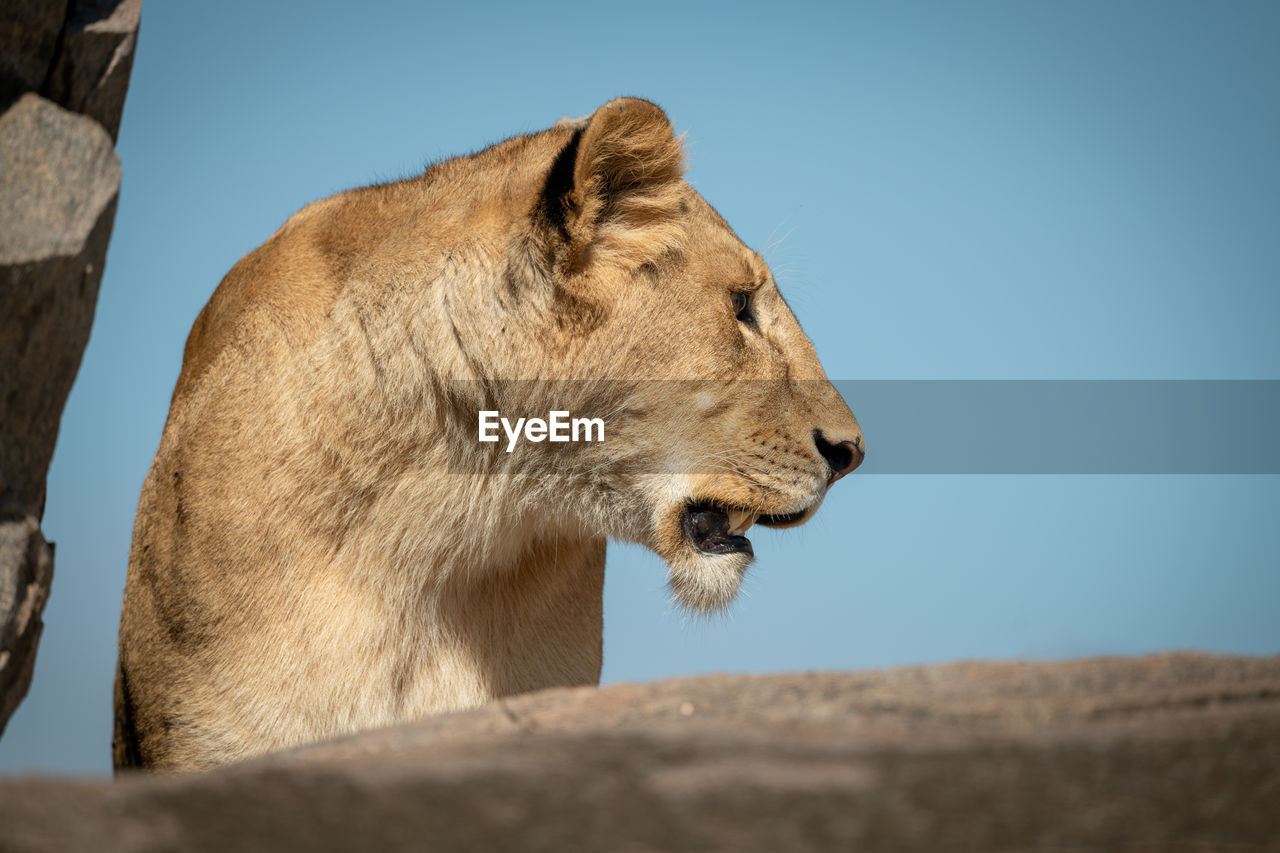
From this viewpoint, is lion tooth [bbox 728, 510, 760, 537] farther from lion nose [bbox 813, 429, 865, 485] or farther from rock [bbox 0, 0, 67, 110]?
rock [bbox 0, 0, 67, 110]

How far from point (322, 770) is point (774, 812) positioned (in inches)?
28.9

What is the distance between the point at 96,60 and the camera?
144 inches

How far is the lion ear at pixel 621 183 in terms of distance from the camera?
14.0 feet

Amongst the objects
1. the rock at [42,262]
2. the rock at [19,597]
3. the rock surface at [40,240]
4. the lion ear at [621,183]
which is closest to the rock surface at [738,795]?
the rock at [19,597]

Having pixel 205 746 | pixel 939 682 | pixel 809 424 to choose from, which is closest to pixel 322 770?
pixel 939 682

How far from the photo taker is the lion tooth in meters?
4.58

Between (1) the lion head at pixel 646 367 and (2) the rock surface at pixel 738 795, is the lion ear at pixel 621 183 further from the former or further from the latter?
(2) the rock surface at pixel 738 795

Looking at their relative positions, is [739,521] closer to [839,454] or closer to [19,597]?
[839,454]

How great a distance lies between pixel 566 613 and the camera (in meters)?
4.90

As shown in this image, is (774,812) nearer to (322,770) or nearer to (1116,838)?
(1116,838)

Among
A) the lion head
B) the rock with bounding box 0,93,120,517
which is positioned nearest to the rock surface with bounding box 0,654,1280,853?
the rock with bounding box 0,93,120,517

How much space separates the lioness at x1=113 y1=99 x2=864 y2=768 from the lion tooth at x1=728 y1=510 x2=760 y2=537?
12 millimetres

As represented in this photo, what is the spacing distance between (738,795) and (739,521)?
3.00 metres

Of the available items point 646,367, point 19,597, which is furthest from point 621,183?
point 19,597
